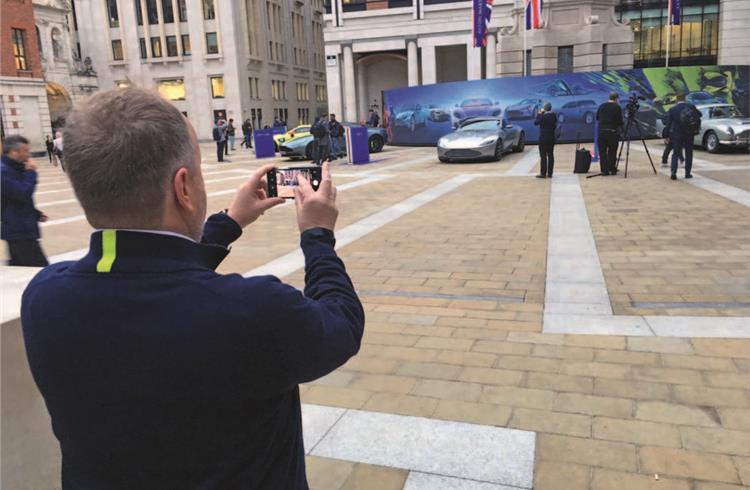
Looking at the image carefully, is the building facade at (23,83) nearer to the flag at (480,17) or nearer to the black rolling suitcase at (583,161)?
the flag at (480,17)

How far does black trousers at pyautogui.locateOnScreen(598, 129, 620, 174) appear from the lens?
1374cm

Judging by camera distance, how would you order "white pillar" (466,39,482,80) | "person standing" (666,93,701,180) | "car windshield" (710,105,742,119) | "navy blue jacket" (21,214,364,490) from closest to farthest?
"navy blue jacket" (21,214,364,490), "person standing" (666,93,701,180), "car windshield" (710,105,742,119), "white pillar" (466,39,482,80)

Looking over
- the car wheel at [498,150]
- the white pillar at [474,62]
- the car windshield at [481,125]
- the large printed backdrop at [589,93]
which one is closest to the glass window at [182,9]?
the white pillar at [474,62]

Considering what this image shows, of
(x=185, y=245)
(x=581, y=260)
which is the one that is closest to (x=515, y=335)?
(x=581, y=260)

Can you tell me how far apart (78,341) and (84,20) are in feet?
209

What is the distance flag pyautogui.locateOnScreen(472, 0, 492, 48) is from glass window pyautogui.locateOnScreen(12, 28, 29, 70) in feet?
90.1

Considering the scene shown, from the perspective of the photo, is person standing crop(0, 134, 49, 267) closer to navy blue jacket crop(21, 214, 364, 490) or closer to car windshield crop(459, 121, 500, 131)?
navy blue jacket crop(21, 214, 364, 490)

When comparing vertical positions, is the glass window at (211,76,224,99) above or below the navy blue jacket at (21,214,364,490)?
above

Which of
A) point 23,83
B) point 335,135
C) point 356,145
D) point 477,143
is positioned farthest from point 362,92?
point 477,143

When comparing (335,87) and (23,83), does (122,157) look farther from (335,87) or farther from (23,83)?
(335,87)

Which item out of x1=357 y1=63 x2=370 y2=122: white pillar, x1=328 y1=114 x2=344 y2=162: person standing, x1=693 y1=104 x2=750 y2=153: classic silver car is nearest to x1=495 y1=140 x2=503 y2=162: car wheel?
x1=328 y1=114 x2=344 y2=162: person standing

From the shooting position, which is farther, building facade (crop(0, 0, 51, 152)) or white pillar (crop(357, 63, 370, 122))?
white pillar (crop(357, 63, 370, 122))

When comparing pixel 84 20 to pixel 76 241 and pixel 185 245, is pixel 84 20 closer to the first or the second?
pixel 76 241

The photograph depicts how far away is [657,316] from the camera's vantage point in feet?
15.7
